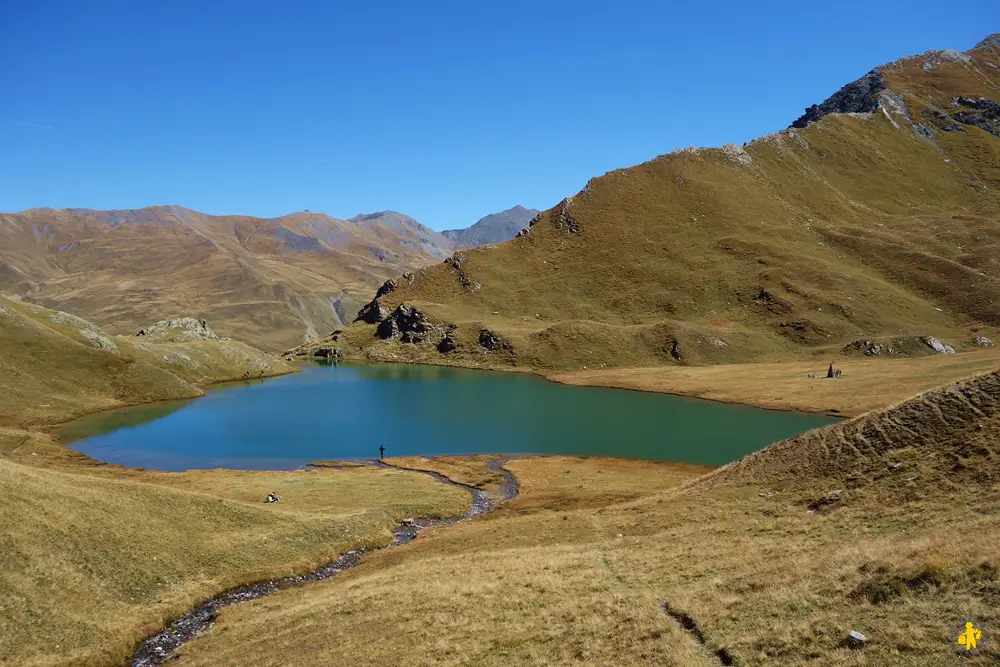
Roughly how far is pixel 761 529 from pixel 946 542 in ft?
40.1

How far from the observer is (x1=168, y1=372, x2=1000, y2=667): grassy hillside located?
693 inches

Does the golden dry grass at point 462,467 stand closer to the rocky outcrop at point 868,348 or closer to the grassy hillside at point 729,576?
the grassy hillside at point 729,576

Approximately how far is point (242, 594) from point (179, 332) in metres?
161

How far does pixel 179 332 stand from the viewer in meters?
176

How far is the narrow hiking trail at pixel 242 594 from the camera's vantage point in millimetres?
29797

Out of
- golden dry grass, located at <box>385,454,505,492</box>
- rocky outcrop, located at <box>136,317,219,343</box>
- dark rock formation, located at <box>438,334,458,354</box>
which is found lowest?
golden dry grass, located at <box>385,454,505,492</box>

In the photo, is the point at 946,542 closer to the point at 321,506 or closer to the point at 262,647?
the point at 262,647

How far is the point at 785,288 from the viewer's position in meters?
192

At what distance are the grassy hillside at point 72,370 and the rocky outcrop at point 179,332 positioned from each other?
896 inches

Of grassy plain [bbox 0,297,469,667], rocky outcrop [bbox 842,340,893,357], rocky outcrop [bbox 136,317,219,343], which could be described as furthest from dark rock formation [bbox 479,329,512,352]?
grassy plain [bbox 0,297,469,667]

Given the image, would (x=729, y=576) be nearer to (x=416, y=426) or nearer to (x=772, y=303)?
(x=416, y=426)

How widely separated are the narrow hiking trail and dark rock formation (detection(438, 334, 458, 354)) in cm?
13183

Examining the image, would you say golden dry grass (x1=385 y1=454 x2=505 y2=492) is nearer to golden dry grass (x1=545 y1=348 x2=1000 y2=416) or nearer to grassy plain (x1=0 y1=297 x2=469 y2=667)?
grassy plain (x1=0 y1=297 x2=469 y2=667)

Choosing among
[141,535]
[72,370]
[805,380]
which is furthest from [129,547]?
[805,380]
